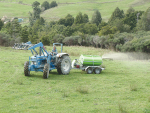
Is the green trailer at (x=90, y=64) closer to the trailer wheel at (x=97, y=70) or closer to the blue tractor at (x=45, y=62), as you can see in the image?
the trailer wheel at (x=97, y=70)

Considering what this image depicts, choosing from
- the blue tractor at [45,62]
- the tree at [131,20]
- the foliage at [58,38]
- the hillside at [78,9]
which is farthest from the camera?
the hillside at [78,9]

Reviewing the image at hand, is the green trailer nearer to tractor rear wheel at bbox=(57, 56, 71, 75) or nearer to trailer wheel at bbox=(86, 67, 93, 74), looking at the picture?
trailer wheel at bbox=(86, 67, 93, 74)

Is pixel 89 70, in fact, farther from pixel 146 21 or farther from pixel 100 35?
pixel 146 21

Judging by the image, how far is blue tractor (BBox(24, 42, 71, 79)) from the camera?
14937 millimetres

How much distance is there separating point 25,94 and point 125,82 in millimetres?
7369

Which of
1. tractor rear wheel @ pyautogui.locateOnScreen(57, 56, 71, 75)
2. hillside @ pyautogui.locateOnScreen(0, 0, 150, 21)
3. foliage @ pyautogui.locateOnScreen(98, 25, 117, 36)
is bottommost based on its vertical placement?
tractor rear wheel @ pyautogui.locateOnScreen(57, 56, 71, 75)

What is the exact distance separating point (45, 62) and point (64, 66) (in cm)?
190

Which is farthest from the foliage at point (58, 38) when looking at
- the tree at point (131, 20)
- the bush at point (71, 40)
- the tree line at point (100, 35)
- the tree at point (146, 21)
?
the tree at point (131, 20)

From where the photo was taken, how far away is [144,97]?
10812 millimetres

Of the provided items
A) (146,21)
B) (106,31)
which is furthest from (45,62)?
(146,21)

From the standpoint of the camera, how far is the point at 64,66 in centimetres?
1717

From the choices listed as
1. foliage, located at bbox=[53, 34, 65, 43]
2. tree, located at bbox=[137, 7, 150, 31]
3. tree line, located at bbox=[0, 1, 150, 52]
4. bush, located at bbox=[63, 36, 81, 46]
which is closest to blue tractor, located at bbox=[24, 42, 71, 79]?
tree line, located at bbox=[0, 1, 150, 52]

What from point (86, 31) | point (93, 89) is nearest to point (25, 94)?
point (93, 89)

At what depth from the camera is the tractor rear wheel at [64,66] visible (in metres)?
16.5
